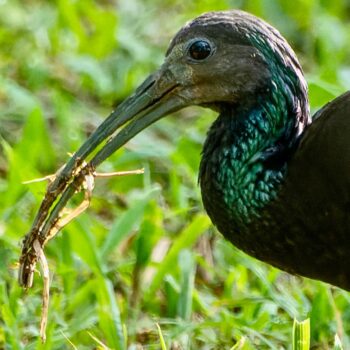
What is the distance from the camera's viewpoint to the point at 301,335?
5863 mm

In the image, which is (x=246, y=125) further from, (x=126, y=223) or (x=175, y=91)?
(x=126, y=223)

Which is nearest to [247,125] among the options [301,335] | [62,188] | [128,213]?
[62,188]

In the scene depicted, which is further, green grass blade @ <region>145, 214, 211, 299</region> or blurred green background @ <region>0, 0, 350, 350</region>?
green grass blade @ <region>145, 214, 211, 299</region>

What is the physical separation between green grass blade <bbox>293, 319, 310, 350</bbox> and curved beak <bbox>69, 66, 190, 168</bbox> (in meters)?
1.05

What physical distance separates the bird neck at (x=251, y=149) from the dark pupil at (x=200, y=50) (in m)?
0.24

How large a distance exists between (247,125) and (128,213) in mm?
1038

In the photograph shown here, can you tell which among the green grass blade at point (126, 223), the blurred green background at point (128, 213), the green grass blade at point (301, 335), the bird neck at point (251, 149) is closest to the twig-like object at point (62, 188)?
the blurred green background at point (128, 213)

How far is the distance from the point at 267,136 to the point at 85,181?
0.73 m

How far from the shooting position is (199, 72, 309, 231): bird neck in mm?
6297

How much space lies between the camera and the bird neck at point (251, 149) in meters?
6.30

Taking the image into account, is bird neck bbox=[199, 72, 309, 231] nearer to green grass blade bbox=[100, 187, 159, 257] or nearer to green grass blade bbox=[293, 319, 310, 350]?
green grass blade bbox=[293, 319, 310, 350]

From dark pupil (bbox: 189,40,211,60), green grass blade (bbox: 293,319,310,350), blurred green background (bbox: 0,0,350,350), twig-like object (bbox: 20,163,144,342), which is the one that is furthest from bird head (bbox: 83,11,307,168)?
green grass blade (bbox: 293,319,310,350)

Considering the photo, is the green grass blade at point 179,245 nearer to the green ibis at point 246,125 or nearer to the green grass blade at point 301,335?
the green ibis at point 246,125

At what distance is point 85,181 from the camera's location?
20.7 ft
